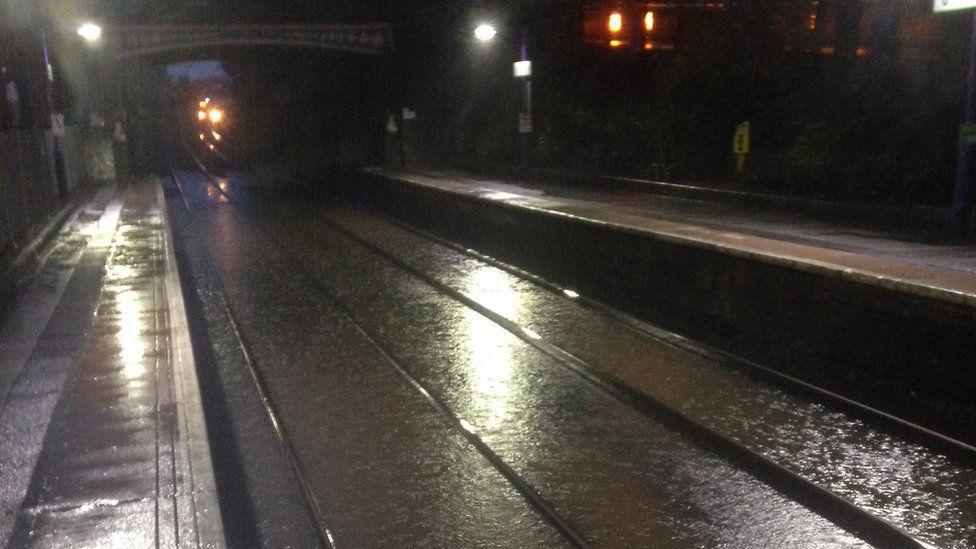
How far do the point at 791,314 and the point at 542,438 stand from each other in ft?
12.4

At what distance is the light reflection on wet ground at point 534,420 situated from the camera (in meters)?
5.92

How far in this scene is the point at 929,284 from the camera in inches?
334

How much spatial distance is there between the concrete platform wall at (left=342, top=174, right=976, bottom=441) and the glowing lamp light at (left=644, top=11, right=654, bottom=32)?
24402mm

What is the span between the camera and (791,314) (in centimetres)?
1021

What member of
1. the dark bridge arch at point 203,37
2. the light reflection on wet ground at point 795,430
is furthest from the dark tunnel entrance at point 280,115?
the light reflection on wet ground at point 795,430

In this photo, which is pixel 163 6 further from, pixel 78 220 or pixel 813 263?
pixel 813 263

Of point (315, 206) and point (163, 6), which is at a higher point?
point (163, 6)

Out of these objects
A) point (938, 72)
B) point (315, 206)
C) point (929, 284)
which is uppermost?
point (938, 72)

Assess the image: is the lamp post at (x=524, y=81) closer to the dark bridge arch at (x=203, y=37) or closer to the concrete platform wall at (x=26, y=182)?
the concrete platform wall at (x=26, y=182)

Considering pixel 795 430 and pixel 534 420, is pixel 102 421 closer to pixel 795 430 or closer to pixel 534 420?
pixel 534 420

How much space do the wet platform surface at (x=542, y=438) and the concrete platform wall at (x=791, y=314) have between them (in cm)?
75

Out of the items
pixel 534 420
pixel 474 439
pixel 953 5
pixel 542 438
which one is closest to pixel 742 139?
pixel 953 5

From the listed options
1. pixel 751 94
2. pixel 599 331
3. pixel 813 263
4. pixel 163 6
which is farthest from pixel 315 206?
pixel 163 6

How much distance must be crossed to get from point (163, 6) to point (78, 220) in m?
34.7
